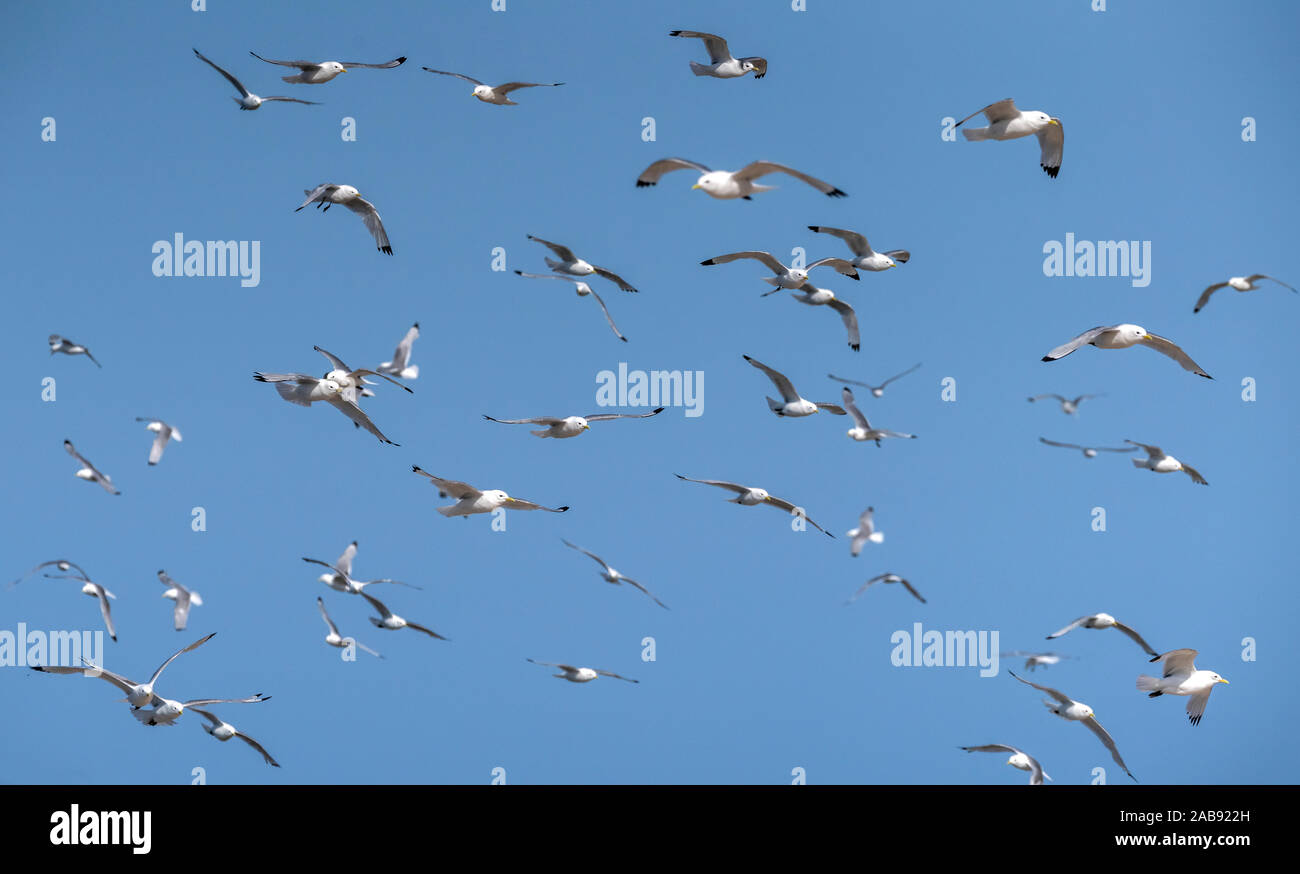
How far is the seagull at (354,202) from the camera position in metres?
12.0

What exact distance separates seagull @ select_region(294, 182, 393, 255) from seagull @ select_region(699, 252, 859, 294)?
Result: 3072 mm

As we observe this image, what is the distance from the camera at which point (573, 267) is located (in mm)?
13320

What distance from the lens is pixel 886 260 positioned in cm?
1250

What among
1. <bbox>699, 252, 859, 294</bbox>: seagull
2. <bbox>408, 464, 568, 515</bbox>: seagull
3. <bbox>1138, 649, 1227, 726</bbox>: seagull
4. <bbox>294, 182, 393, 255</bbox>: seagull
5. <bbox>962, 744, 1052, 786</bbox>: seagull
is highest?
<bbox>294, 182, 393, 255</bbox>: seagull

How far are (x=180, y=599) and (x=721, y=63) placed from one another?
30.8 ft

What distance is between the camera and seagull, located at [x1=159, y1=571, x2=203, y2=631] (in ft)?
53.0

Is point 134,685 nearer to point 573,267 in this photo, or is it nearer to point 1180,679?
point 573,267

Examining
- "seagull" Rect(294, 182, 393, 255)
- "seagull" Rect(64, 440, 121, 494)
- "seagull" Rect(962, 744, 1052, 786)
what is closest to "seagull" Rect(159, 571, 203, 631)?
"seagull" Rect(64, 440, 121, 494)

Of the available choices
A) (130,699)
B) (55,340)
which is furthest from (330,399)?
(55,340)

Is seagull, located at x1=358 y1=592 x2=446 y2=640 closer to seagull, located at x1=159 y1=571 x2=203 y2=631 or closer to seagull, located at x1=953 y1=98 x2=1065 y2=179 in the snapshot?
seagull, located at x1=159 y1=571 x2=203 y2=631

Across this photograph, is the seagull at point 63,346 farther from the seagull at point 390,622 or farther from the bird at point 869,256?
the bird at point 869,256

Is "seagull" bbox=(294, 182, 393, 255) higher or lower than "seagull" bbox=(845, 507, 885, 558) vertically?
higher

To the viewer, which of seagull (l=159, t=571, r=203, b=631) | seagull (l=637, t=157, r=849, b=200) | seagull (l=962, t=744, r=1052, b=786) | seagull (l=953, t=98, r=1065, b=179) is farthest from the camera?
seagull (l=159, t=571, r=203, b=631)

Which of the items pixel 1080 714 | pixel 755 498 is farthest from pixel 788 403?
pixel 1080 714
